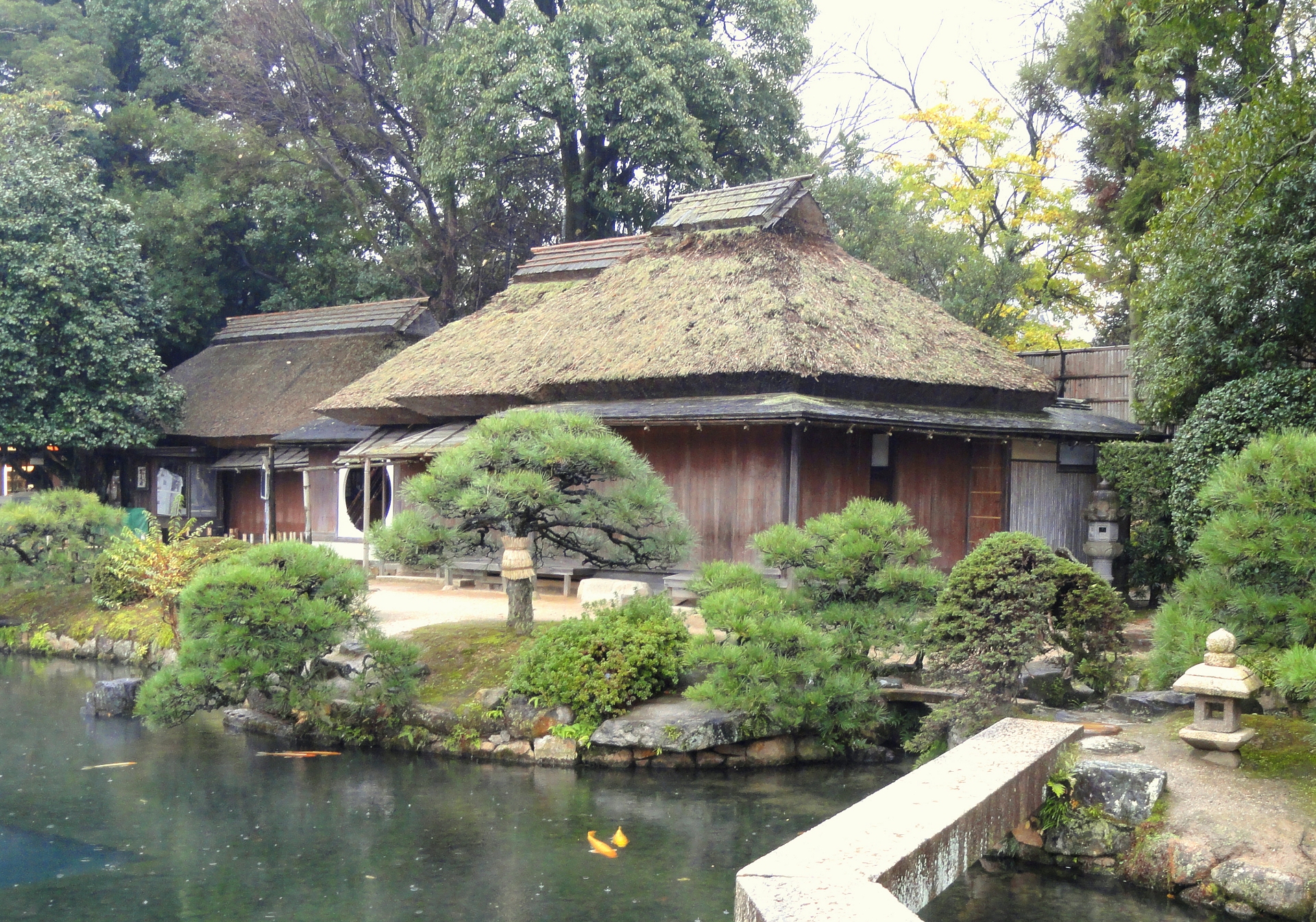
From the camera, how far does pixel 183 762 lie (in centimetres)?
977

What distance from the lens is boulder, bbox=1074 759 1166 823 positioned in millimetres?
6457

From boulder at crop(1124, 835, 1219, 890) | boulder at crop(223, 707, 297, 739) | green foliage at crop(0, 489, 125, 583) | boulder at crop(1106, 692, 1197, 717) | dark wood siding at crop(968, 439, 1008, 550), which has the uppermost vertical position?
dark wood siding at crop(968, 439, 1008, 550)

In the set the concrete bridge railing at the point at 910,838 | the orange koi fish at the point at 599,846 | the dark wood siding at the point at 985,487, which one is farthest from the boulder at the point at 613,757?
the dark wood siding at the point at 985,487

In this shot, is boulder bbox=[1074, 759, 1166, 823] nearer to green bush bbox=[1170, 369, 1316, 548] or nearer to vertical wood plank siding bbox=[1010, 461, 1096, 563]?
green bush bbox=[1170, 369, 1316, 548]

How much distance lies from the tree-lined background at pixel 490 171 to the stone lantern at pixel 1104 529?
54.1 inches

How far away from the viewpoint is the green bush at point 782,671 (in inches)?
344

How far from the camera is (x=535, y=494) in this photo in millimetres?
10375

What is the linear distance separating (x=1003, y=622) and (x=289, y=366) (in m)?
18.9

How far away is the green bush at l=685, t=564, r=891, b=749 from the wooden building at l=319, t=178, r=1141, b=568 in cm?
380

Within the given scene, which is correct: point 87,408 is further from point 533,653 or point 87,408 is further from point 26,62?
point 533,653

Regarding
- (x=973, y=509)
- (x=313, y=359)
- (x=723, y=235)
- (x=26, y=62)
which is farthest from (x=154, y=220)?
(x=973, y=509)

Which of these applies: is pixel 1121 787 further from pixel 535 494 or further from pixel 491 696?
pixel 535 494

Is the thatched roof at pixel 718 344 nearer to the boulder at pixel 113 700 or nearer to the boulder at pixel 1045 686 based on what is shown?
the boulder at pixel 1045 686

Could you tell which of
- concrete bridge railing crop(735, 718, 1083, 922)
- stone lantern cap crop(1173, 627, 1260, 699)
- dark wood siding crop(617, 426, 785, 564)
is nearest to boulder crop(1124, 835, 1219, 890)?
concrete bridge railing crop(735, 718, 1083, 922)
